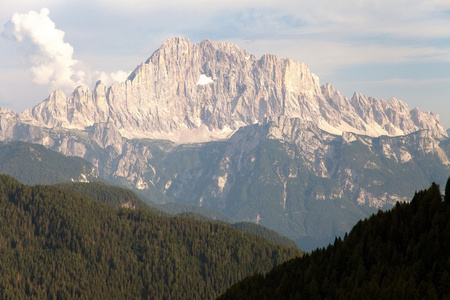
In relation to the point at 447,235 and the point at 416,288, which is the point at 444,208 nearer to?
→ the point at 447,235

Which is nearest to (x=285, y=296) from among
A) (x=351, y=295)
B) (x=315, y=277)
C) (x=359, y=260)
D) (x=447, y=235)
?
(x=315, y=277)

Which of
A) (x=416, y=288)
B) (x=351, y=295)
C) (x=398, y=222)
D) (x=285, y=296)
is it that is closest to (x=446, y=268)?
(x=416, y=288)

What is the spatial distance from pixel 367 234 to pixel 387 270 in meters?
27.0

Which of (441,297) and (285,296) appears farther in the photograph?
(285,296)

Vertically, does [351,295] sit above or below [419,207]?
below

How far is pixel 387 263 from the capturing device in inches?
6412

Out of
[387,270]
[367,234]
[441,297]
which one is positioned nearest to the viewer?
[441,297]

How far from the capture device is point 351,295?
147m

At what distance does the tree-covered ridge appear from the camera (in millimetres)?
145500

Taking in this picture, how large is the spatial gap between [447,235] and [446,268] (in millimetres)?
15847

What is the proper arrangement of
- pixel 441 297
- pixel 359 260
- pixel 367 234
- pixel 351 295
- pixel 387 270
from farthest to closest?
pixel 367 234
pixel 359 260
pixel 387 270
pixel 351 295
pixel 441 297

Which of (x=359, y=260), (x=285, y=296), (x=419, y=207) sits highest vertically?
(x=419, y=207)

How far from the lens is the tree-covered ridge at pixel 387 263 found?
146m

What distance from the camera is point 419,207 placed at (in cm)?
17700
